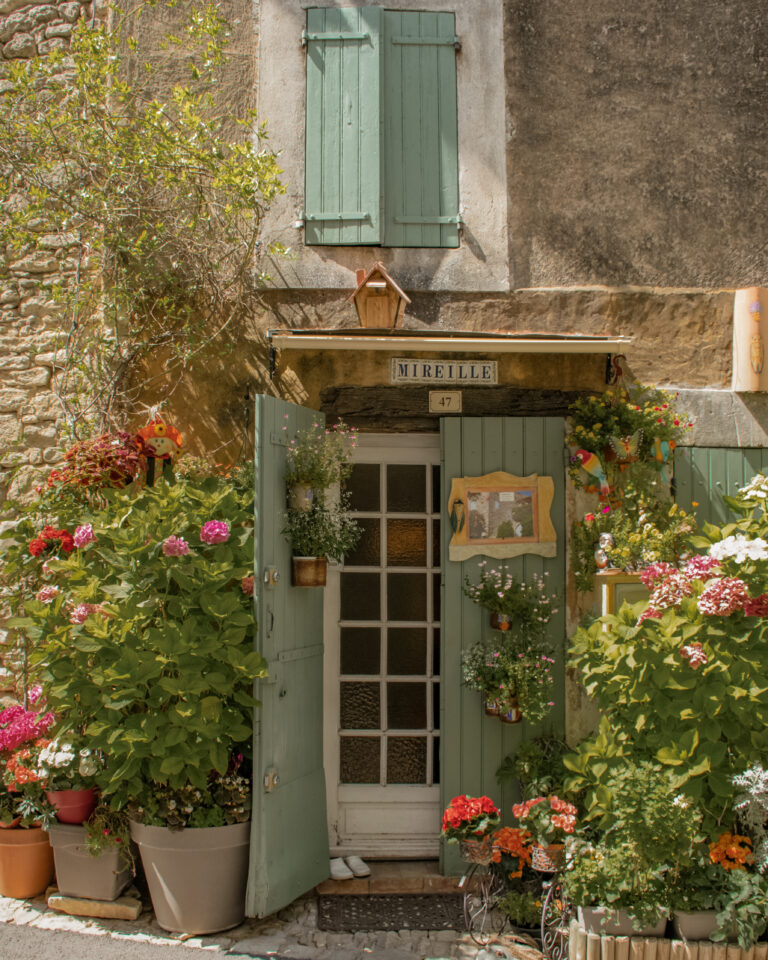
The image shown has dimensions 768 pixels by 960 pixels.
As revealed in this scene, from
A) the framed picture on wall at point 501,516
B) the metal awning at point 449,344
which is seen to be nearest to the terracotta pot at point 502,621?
the framed picture on wall at point 501,516

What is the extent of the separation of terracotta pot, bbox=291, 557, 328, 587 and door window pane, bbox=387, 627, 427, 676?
3.05 feet

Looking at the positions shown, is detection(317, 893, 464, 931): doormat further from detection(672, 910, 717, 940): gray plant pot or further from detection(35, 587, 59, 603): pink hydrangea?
detection(35, 587, 59, 603): pink hydrangea

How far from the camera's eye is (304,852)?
464 centimetres

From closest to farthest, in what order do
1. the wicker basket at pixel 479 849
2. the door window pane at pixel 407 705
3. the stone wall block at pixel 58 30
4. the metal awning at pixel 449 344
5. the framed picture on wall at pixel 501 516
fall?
the wicker basket at pixel 479 849, the metal awning at pixel 449 344, the framed picture on wall at pixel 501 516, the door window pane at pixel 407 705, the stone wall block at pixel 58 30

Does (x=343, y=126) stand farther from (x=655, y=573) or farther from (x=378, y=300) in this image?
(x=655, y=573)

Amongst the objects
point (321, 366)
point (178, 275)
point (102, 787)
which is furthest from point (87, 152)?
point (102, 787)

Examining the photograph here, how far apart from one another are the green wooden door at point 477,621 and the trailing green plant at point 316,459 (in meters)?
0.68

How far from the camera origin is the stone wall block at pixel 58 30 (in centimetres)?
544

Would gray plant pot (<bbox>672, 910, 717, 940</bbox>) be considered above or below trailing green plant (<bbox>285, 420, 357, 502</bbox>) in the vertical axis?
below

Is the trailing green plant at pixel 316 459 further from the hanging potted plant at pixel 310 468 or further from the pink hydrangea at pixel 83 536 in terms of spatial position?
the pink hydrangea at pixel 83 536

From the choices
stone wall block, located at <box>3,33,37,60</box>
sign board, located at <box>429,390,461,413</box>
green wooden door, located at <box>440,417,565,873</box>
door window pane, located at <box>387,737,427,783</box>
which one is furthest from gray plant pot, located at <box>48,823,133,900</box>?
stone wall block, located at <box>3,33,37,60</box>

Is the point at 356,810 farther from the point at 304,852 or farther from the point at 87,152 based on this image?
the point at 87,152

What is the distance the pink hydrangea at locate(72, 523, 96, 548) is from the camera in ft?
14.6

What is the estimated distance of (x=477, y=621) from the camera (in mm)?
5105
